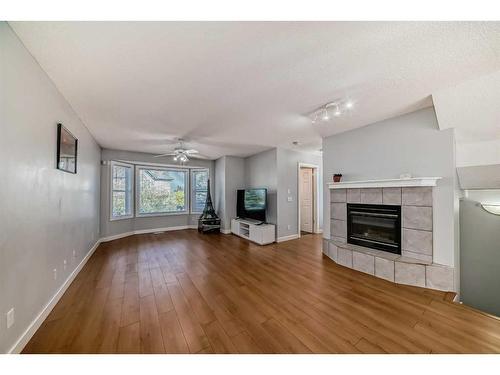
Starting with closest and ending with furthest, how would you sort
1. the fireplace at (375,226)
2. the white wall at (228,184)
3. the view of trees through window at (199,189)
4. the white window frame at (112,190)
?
the fireplace at (375,226) → the white window frame at (112,190) → the white wall at (228,184) → the view of trees through window at (199,189)

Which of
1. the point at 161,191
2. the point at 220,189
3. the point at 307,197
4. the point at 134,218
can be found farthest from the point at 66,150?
the point at 307,197

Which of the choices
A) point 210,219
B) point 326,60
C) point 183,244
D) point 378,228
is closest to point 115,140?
point 183,244

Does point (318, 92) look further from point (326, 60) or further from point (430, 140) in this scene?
point (430, 140)

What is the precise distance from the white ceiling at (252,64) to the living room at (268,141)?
0.05 ft

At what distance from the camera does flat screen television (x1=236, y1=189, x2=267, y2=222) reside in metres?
4.77

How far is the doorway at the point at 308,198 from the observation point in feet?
18.3

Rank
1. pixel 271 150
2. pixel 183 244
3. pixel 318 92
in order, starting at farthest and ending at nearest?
pixel 271 150
pixel 183 244
pixel 318 92

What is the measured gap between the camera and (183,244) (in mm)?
4359

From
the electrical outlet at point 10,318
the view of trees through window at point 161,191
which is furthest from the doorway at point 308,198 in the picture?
the electrical outlet at point 10,318

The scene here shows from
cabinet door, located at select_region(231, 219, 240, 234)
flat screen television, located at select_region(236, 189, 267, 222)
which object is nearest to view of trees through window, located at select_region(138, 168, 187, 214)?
cabinet door, located at select_region(231, 219, 240, 234)

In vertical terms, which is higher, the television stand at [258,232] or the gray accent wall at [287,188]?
the gray accent wall at [287,188]

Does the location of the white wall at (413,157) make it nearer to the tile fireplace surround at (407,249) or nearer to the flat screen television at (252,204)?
the tile fireplace surround at (407,249)

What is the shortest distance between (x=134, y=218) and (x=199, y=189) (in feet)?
6.87
